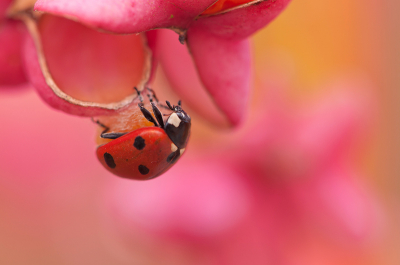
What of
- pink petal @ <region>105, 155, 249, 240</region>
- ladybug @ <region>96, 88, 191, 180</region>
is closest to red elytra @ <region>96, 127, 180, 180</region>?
ladybug @ <region>96, 88, 191, 180</region>

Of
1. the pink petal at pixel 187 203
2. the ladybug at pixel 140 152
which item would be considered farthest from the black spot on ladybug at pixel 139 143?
the pink petal at pixel 187 203

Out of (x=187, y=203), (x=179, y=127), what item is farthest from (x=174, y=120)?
(x=187, y=203)

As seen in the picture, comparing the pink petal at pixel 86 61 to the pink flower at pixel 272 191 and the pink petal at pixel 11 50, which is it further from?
the pink flower at pixel 272 191

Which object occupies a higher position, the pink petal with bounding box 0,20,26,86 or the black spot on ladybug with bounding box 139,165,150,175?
the pink petal with bounding box 0,20,26,86

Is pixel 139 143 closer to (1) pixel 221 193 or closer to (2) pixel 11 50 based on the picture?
(2) pixel 11 50

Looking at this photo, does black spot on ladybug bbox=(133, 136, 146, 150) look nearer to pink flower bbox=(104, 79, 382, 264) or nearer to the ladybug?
the ladybug
